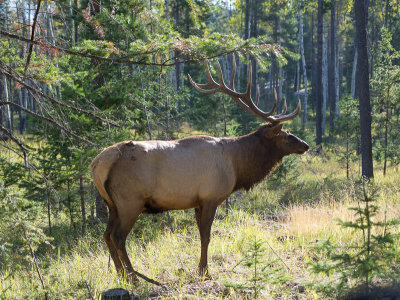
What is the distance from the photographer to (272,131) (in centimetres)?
641

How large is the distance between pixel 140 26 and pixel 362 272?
21.1ft

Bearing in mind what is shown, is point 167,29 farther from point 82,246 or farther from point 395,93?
point 395,93

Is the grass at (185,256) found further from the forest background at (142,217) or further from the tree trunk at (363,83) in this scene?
the tree trunk at (363,83)

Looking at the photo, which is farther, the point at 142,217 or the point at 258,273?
the point at 142,217

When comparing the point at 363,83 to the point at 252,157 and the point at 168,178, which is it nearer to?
the point at 252,157

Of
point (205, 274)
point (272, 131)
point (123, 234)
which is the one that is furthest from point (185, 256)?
point (272, 131)

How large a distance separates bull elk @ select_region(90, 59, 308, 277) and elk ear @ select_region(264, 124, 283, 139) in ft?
1.05

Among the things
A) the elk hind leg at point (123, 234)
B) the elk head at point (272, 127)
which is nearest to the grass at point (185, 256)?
the elk hind leg at point (123, 234)

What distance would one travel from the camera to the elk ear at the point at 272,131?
6.39 meters

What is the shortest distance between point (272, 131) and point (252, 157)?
56 centimetres

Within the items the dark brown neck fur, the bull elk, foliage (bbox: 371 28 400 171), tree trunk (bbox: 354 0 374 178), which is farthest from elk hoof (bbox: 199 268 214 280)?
foliage (bbox: 371 28 400 171)

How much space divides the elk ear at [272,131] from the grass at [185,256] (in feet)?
5.28

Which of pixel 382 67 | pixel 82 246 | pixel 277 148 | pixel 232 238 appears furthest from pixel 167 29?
pixel 382 67

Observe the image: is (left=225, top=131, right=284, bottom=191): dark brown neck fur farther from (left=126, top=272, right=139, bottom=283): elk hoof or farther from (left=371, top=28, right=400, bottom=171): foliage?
(left=371, top=28, right=400, bottom=171): foliage
